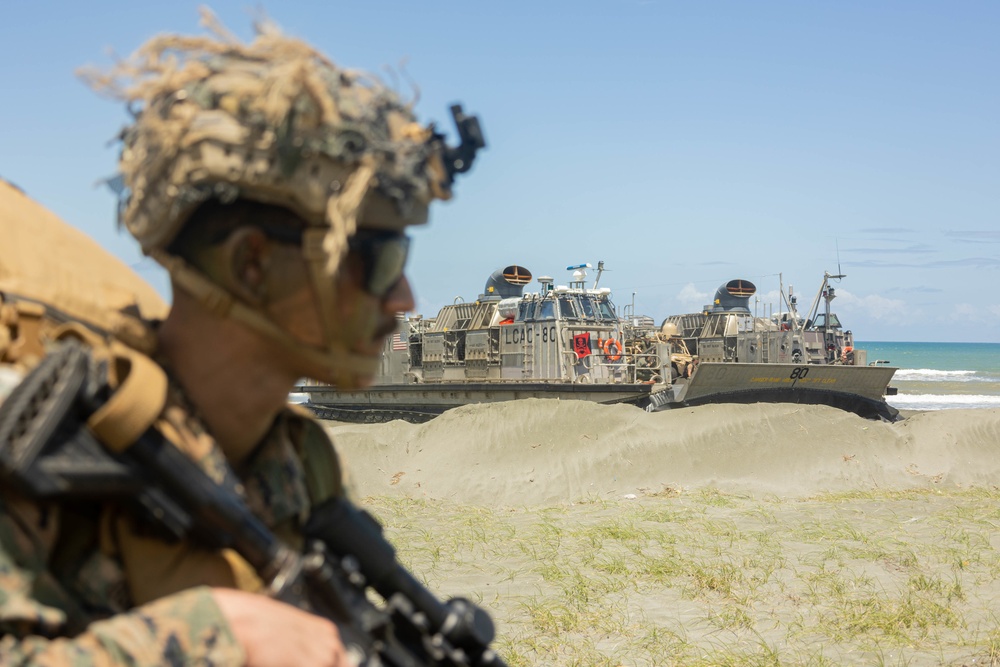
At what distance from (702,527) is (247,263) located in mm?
7926

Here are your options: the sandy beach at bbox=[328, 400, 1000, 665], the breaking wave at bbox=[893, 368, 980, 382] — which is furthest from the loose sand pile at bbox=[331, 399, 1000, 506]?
the breaking wave at bbox=[893, 368, 980, 382]

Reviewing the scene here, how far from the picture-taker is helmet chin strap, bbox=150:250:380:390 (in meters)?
1.39

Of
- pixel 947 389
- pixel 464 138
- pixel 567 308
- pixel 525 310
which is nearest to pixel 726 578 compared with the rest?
pixel 464 138

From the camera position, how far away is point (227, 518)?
1306 millimetres

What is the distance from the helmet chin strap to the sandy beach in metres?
0.45

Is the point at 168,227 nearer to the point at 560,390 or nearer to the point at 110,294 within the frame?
the point at 110,294

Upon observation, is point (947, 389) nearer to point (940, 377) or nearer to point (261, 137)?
point (940, 377)

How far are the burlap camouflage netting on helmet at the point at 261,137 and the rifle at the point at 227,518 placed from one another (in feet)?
1.03

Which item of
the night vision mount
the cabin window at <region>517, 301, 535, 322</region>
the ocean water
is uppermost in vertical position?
the cabin window at <region>517, 301, 535, 322</region>

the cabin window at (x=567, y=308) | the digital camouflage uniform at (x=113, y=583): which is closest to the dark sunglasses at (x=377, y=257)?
the digital camouflage uniform at (x=113, y=583)

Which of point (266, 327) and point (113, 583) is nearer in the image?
point (113, 583)

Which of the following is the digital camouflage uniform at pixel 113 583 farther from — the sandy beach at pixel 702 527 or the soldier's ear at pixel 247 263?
the sandy beach at pixel 702 527

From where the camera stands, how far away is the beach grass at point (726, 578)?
548cm

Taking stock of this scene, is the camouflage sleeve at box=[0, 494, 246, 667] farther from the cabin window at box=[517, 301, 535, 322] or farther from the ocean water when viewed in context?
the ocean water
